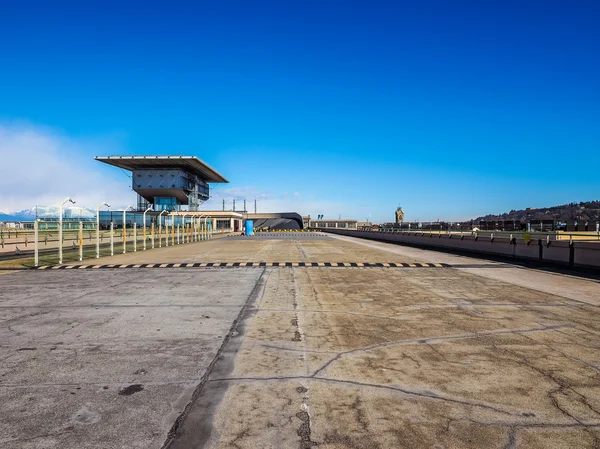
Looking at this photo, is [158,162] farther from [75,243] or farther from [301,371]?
[301,371]

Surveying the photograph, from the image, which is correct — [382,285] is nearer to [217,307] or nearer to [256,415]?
[217,307]

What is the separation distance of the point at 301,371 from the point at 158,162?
96.6 meters

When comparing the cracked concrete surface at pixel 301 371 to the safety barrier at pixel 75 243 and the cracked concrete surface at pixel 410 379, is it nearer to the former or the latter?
the cracked concrete surface at pixel 410 379

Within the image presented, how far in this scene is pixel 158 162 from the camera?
93.9 metres

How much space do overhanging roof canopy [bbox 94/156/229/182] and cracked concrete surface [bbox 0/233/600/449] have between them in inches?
3377

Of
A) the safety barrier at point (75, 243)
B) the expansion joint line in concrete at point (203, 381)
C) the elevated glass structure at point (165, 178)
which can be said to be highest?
the elevated glass structure at point (165, 178)

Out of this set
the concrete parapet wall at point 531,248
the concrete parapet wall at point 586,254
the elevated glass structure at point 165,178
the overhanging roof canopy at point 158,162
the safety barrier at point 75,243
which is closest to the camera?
the concrete parapet wall at point 586,254

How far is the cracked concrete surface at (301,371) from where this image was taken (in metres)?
3.33

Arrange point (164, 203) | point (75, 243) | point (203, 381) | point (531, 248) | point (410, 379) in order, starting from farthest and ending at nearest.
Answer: point (164, 203)
point (75, 243)
point (531, 248)
point (410, 379)
point (203, 381)

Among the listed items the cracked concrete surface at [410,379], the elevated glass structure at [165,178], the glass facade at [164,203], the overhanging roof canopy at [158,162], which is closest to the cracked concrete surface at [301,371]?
the cracked concrete surface at [410,379]

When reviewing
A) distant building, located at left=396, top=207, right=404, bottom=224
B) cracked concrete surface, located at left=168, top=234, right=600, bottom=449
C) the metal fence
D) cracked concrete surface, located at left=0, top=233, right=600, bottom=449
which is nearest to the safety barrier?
the metal fence

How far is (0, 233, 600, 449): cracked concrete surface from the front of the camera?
3.33m

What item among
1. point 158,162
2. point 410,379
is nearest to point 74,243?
point 410,379

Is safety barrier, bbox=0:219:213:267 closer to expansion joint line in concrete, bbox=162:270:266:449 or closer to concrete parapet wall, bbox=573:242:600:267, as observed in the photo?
expansion joint line in concrete, bbox=162:270:266:449
